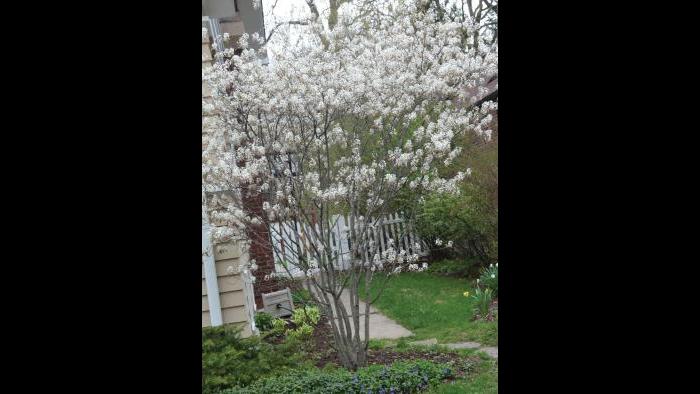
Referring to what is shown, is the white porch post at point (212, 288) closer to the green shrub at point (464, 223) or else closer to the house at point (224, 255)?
the house at point (224, 255)

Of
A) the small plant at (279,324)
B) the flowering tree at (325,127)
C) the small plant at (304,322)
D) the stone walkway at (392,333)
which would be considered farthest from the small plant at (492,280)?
the small plant at (279,324)

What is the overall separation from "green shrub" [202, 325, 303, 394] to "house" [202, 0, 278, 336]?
21cm

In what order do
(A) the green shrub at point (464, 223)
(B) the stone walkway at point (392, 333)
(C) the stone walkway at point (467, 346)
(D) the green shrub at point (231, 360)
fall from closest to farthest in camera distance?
(D) the green shrub at point (231, 360), (C) the stone walkway at point (467, 346), (B) the stone walkway at point (392, 333), (A) the green shrub at point (464, 223)

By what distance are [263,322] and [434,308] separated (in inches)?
67.4

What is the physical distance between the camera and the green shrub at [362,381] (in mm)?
3879

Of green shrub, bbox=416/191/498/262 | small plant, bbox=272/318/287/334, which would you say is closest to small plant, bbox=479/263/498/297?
green shrub, bbox=416/191/498/262

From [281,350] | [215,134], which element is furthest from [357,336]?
[215,134]

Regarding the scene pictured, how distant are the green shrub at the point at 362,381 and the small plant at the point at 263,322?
1858mm

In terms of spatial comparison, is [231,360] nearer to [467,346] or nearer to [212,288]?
[212,288]

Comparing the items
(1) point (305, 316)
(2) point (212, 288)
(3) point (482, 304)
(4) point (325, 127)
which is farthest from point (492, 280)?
(2) point (212, 288)

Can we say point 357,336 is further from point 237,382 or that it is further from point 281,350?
point 237,382

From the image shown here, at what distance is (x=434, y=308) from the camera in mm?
6891

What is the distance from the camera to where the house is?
4145 mm
